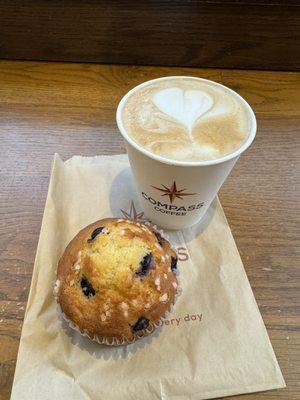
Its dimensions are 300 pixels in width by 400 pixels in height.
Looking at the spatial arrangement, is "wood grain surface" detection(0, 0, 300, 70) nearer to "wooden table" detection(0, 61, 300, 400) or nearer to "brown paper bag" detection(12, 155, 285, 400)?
"wooden table" detection(0, 61, 300, 400)

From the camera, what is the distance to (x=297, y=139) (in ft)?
3.93

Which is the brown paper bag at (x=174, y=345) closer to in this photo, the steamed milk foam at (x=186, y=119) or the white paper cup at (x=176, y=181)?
the white paper cup at (x=176, y=181)

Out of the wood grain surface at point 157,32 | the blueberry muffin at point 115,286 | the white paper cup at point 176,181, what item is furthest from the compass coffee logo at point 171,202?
the wood grain surface at point 157,32

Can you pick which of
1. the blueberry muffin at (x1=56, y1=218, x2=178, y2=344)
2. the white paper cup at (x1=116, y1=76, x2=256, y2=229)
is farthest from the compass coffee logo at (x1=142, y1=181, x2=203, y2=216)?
the blueberry muffin at (x1=56, y1=218, x2=178, y2=344)

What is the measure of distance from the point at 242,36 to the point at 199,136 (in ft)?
2.41

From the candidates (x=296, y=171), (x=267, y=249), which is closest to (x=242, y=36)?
(x=296, y=171)

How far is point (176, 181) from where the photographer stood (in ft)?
2.55

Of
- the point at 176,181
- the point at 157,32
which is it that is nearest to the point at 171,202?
the point at 176,181

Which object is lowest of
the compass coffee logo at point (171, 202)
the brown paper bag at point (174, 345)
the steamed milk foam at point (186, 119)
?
the brown paper bag at point (174, 345)

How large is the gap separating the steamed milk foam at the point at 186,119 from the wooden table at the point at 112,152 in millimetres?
281

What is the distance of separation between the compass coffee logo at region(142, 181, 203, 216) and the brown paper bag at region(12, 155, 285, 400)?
0.30 ft

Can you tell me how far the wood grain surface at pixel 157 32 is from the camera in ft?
4.02

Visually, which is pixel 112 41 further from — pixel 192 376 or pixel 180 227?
pixel 192 376

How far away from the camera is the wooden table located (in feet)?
2.67
